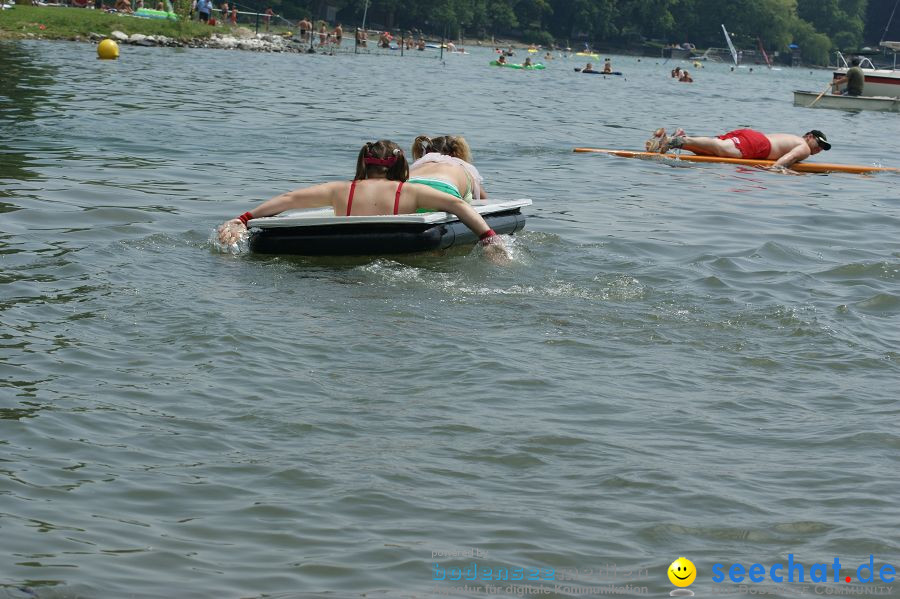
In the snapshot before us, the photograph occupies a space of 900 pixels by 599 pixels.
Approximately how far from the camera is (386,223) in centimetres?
861

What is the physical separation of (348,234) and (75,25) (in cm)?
4000

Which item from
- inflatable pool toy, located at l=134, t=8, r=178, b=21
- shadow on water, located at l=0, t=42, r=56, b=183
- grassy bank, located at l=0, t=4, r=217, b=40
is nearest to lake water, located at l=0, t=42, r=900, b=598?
shadow on water, located at l=0, t=42, r=56, b=183

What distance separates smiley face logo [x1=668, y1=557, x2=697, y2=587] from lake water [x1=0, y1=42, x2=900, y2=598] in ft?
0.13

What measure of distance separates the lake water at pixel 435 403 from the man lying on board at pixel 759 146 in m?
4.16

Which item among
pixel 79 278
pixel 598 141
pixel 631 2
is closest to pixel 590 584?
pixel 79 278

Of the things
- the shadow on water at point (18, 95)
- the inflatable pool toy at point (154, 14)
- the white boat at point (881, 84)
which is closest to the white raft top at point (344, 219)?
the shadow on water at point (18, 95)

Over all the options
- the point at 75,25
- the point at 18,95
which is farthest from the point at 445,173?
the point at 75,25

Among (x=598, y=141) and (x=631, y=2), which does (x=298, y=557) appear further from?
(x=631, y=2)

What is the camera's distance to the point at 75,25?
4503 centimetres

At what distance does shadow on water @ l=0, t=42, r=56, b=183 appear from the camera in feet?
42.7

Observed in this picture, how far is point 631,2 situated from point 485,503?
14921 cm

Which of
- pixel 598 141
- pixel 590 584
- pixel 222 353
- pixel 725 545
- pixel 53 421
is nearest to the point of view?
pixel 590 584

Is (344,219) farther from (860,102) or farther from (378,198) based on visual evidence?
(860,102)

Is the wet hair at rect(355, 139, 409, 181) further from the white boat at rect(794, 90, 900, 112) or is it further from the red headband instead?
the white boat at rect(794, 90, 900, 112)
